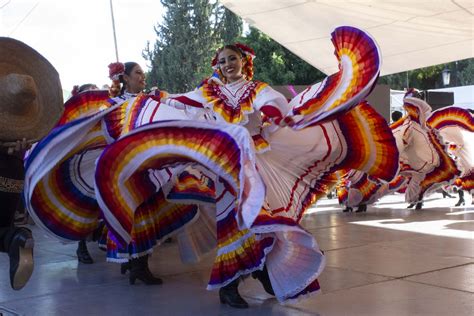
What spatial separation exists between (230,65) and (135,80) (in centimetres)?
121

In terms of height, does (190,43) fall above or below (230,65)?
above

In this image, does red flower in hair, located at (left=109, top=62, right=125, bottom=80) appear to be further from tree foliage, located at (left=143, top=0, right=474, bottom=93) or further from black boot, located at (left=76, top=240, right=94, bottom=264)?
tree foliage, located at (left=143, top=0, right=474, bottom=93)

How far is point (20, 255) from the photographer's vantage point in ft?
10.7

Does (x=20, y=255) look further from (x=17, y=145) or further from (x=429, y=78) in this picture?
(x=429, y=78)

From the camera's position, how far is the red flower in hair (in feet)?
17.2

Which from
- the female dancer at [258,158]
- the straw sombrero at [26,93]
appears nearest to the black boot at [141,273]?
the female dancer at [258,158]

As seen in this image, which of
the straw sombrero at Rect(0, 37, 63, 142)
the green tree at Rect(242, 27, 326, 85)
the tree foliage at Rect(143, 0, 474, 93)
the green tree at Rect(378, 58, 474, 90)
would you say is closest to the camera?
the straw sombrero at Rect(0, 37, 63, 142)

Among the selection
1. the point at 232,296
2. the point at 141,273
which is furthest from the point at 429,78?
the point at 232,296

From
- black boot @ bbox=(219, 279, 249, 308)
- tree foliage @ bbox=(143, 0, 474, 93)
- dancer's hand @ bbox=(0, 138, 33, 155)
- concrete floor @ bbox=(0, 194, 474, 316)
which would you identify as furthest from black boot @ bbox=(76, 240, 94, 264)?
tree foliage @ bbox=(143, 0, 474, 93)

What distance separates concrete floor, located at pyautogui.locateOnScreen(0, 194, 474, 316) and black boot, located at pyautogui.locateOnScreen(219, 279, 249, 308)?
2.1 inches

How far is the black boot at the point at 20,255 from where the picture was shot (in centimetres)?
327

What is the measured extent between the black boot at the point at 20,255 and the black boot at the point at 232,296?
1066 mm

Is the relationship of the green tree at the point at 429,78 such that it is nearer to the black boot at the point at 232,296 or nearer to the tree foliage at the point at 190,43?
the tree foliage at the point at 190,43

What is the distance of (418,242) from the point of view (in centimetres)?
594
